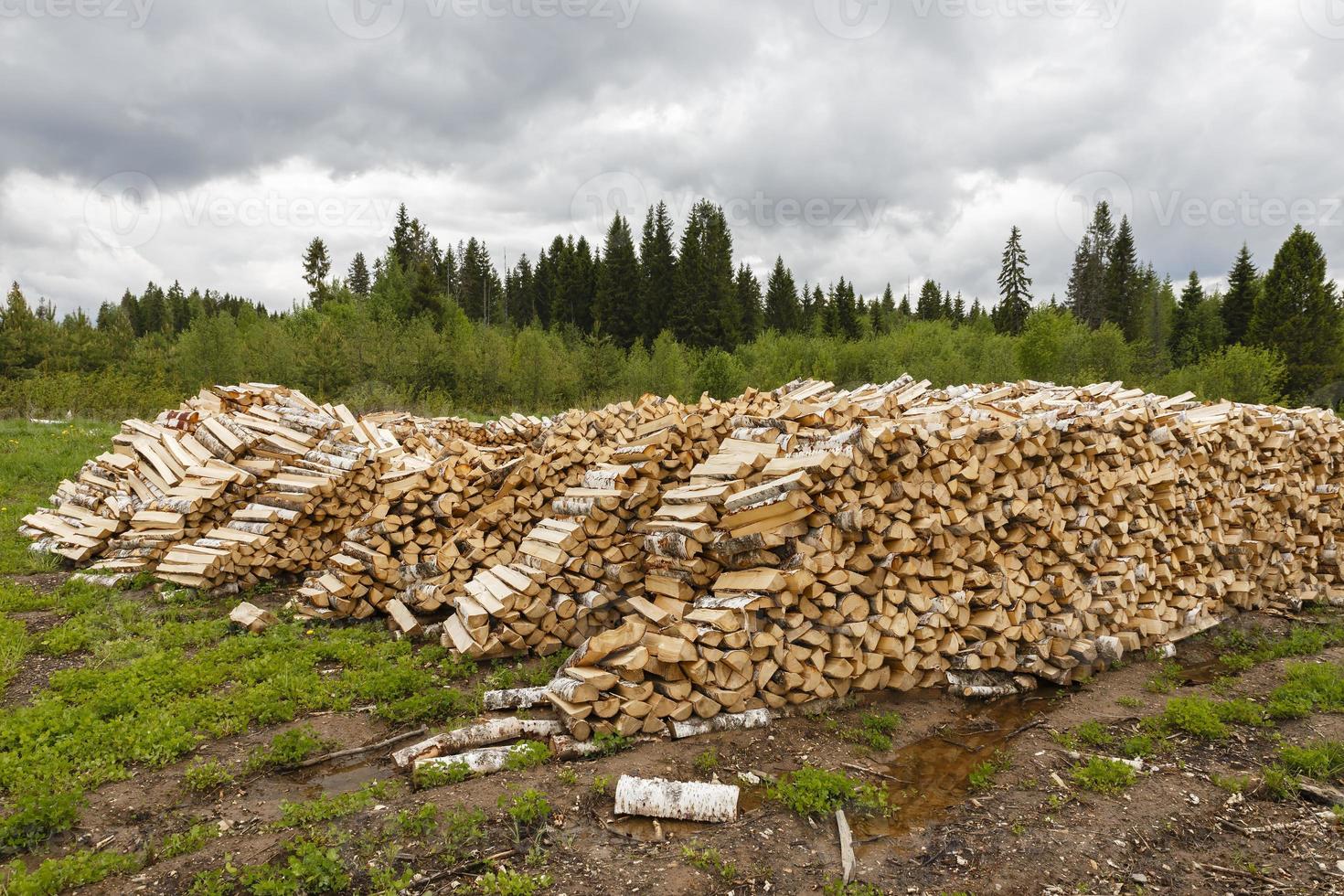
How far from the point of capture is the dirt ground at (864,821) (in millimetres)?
3902

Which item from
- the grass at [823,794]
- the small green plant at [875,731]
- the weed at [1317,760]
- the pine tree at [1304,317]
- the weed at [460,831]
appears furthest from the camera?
the pine tree at [1304,317]

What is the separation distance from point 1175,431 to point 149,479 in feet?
43.1

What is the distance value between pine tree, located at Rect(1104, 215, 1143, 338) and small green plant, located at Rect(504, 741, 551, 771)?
58.3 m

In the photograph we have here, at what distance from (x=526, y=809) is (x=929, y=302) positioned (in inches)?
3356

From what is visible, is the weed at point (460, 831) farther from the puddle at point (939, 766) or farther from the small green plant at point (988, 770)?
the small green plant at point (988, 770)

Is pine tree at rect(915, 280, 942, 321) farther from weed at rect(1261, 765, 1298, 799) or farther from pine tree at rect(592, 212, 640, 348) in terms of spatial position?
weed at rect(1261, 765, 1298, 799)

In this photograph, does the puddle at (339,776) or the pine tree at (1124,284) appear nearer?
the puddle at (339,776)

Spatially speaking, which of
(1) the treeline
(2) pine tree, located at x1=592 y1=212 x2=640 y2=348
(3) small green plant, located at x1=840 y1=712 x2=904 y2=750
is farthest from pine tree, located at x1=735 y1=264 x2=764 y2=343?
(3) small green plant, located at x1=840 y1=712 x2=904 y2=750

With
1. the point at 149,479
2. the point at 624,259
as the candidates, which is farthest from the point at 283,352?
the point at 624,259

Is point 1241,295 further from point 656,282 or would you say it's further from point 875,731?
point 875,731

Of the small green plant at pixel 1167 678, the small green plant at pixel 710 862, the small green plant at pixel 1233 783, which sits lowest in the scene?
the small green plant at pixel 1167 678

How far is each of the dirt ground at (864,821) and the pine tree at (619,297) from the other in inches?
1908

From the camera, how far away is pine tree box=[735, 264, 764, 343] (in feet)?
199

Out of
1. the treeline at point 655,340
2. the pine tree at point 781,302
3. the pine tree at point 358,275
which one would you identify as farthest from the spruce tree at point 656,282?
the pine tree at point 358,275
